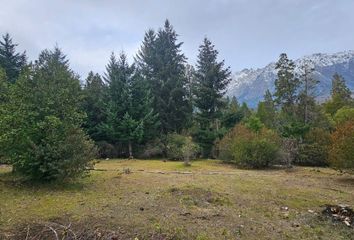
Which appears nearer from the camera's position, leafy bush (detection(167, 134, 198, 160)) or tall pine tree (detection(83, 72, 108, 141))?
leafy bush (detection(167, 134, 198, 160))

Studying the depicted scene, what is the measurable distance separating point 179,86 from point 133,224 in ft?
89.1

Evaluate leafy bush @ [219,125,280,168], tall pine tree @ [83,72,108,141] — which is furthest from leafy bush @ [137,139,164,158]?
leafy bush @ [219,125,280,168]

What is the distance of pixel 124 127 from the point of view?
98.5 ft

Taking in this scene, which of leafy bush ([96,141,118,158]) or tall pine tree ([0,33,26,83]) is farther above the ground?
tall pine tree ([0,33,26,83])

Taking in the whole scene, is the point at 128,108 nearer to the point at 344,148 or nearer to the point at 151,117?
the point at 151,117

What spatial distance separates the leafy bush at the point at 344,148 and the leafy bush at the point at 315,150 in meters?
6.88

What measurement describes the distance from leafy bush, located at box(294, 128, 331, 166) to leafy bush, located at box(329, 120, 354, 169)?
22.6 ft

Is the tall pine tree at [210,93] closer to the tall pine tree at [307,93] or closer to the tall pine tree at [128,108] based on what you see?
the tall pine tree at [128,108]

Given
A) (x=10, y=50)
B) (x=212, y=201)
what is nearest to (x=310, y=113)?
(x=212, y=201)

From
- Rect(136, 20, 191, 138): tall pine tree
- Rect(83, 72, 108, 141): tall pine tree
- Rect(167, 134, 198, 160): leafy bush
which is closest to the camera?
Rect(167, 134, 198, 160): leafy bush

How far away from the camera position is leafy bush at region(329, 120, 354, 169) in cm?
1795

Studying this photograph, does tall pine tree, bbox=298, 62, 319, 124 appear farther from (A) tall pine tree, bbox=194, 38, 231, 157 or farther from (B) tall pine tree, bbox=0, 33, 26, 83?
(B) tall pine tree, bbox=0, 33, 26, 83

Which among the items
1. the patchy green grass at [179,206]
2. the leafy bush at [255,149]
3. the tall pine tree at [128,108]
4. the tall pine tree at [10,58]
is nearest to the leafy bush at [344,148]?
the patchy green grass at [179,206]

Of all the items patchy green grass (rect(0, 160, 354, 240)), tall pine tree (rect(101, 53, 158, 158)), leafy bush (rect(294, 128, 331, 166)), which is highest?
tall pine tree (rect(101, 53, 158, 158))
